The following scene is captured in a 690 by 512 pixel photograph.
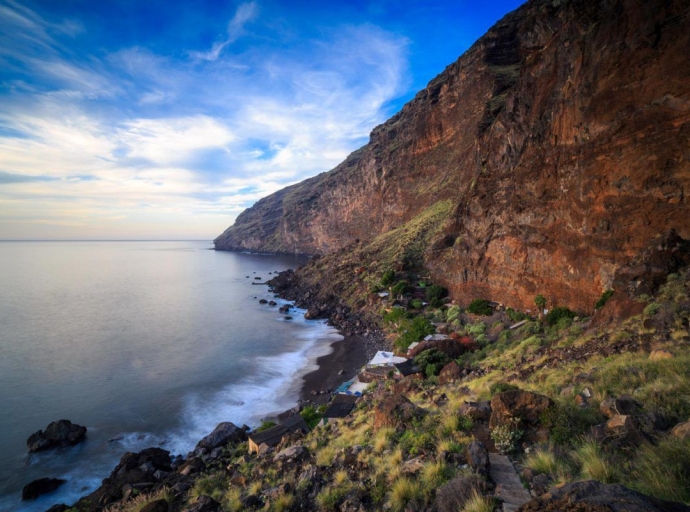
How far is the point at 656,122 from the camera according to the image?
15.3 meters

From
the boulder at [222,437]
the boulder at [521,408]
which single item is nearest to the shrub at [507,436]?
the boulder at [521,408]

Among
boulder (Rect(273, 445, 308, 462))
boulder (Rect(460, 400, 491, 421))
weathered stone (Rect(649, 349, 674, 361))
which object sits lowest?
boulder (Rect(273, 445, 308, 462))

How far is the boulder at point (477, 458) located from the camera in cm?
594

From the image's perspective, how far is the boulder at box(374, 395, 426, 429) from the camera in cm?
953

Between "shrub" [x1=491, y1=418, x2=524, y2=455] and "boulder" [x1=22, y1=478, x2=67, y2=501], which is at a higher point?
"shrub" [x1=491, y1=418, x2=524, y2=455]

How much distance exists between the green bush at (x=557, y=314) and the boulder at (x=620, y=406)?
1478cm

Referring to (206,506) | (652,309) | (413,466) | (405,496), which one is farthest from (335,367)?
(405,496)

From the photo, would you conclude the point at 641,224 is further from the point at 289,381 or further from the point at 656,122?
the point at 289,381

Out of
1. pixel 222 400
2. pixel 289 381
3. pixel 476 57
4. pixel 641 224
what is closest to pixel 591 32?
pixel 641 224

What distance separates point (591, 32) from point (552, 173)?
25.1 feet

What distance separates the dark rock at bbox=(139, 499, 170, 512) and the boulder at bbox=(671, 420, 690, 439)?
39.0 ft

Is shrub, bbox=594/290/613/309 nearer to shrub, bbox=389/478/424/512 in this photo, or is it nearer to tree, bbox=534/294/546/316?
tree, bbox=534/294/546/316

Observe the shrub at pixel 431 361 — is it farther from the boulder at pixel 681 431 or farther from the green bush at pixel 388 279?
the green bush at pixel 388 279

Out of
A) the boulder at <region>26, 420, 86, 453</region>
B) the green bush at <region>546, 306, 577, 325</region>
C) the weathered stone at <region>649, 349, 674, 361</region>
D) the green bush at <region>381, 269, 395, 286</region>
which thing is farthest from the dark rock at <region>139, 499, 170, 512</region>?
the green bush at <region>381, 269, 395, 286</region>
